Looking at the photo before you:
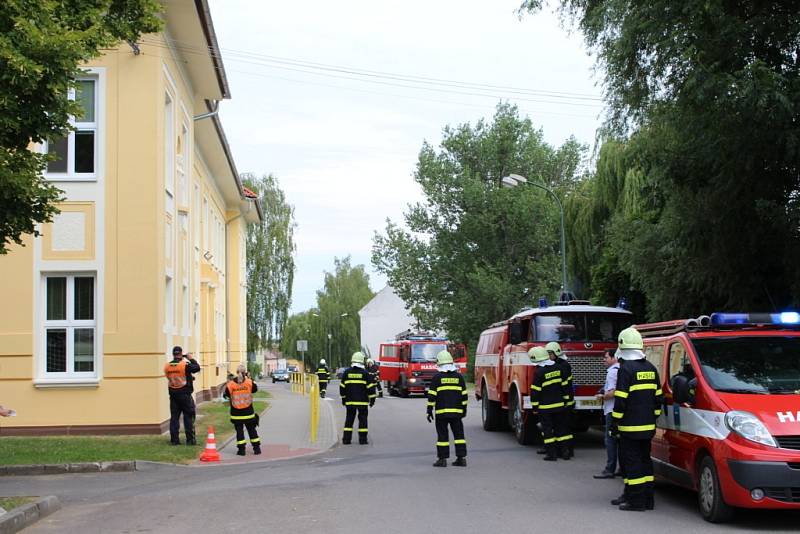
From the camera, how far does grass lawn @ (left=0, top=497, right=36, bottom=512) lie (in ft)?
32.5

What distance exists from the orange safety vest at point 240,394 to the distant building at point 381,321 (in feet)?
247

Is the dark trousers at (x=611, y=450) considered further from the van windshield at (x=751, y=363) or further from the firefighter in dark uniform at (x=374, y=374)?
the firefighter in dark uniform at (x=374, y=374)

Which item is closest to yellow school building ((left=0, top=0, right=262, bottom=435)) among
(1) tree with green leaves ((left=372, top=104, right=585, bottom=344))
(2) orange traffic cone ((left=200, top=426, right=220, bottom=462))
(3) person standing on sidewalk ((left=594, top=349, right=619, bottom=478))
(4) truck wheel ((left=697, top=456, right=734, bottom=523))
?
(2) orange traffic cone ((left=200, top=426, right=220, bottom=462))

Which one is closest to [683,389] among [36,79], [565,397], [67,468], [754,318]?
[754,318]

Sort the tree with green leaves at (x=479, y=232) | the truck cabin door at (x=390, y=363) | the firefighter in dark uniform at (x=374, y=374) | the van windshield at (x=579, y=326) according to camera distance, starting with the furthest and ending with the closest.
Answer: the tree with green leaves at (x=479, y=232), the truck cabin door at (x=390, y=363), the firefighter in dark uniform at (x=374, y=374), the van windshield at (x=579, y=326)

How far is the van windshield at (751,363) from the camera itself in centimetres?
927

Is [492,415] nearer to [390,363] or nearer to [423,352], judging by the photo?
[423,352]

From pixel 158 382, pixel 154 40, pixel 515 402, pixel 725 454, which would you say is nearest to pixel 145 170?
pixel 154 40

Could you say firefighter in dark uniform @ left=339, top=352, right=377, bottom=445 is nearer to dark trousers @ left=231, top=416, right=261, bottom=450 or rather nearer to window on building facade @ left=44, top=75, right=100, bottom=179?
dark trousers @ left=231, top=416, right=261, bottom=450

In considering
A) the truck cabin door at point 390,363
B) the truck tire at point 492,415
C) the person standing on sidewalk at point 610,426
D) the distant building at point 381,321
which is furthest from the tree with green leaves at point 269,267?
the person standing on sidewalk at point 610,426

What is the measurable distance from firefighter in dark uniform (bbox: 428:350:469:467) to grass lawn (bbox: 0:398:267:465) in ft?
14.3

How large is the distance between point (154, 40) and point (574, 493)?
13051 mm

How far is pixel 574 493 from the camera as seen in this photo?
10.9 meters

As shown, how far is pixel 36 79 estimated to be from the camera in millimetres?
9172
